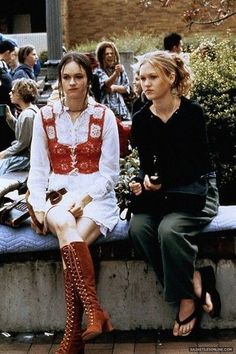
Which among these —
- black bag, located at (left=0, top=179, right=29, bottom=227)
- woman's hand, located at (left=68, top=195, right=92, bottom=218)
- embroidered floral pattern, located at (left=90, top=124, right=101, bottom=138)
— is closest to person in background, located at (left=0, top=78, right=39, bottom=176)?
black bag, located at (left=0, top=179, right=29, bottom=227)

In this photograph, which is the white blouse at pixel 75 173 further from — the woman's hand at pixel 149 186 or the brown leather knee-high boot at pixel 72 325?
the brown leather knee-high boot at pixel 72 325

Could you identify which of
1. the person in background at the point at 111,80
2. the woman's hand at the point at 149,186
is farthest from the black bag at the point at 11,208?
the person in background at the point at 111,80

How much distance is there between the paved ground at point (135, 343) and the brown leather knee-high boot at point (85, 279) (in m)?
0.26

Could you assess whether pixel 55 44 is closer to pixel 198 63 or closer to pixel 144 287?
pixel 198 63

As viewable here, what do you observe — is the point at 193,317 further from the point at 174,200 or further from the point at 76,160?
the point at 76,160

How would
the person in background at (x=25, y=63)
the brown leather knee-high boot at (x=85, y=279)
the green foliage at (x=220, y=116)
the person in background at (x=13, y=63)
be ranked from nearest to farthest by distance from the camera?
1. the brown leather knee-high boot at (x=85, y=279)
2. the green foliage at (x=220, y=116)
3. the person in background at (x=25, y=63)
4. the person in background at (x=13, y=63)

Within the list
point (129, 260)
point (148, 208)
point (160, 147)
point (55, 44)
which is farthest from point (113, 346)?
point (55, 44)

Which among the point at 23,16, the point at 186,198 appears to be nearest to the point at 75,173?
the point at 186,198

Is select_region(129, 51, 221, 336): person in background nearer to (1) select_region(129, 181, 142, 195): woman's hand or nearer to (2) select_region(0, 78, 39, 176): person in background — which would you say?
(1) select_region(129, 181, 142, 195): woman's hand

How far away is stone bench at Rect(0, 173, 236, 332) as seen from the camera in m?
4.80

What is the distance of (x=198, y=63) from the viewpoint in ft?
A: 23.3

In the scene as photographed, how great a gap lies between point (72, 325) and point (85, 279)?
291mm

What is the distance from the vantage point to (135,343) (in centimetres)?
468

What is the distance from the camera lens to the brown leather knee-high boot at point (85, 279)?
4309 millimetres
